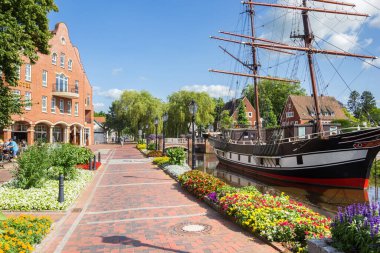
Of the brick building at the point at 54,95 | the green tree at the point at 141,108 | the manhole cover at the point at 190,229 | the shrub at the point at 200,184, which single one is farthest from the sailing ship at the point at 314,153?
the green tree at the point at 141,108

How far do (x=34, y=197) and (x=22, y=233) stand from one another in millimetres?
4250

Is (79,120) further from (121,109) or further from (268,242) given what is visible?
(268,242)

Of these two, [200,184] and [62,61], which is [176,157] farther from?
[62,61]

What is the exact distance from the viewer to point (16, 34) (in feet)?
48.7

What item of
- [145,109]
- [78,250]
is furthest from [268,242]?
[145,109]

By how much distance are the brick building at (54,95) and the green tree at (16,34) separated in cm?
1718

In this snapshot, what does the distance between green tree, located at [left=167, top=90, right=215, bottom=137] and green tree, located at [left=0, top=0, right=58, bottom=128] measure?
3831cm

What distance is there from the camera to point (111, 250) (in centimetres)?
651

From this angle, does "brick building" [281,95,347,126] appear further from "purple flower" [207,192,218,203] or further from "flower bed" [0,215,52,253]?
"flower bed" [0,215,52,253]

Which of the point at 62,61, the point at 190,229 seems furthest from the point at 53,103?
the point at 190,229

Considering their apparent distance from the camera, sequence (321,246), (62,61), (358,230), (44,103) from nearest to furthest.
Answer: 1. (358,230)
2. (321,246)
3. (44,103)
4. (62,61)

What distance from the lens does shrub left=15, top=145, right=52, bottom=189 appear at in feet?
38.3

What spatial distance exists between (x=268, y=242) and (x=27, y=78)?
1420 inches

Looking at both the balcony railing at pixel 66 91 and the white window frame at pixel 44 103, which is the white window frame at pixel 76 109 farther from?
the white window frame at pixel 44 103
